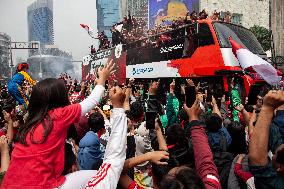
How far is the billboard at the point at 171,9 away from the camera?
102 ft

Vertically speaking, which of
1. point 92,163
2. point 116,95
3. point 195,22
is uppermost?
point 195,22

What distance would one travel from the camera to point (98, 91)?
95.4 inches

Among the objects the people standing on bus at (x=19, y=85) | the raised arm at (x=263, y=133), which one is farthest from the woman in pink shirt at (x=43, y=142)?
the people standing on bus at (x=19, y=85)

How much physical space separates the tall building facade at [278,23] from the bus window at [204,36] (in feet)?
30.1

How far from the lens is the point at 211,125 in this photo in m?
3.95

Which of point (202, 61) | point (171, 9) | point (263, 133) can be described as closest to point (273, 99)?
point (263, 133)

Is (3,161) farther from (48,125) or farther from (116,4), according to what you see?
(116,4)

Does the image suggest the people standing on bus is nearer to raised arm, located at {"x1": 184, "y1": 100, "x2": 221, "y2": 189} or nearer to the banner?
raised arm, located at {"x1": 184, "y1": 100, "x2": 221, "y2": 189}

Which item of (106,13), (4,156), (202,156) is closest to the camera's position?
(202,156)

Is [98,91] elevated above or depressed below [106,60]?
below

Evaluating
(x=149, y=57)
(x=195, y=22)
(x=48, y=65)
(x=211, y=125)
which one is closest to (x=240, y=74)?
(x=195, y=22)

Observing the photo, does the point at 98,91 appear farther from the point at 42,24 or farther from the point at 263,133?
the point at 42,24

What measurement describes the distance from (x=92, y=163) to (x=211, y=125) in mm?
1385

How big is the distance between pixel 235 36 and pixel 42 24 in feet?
627
